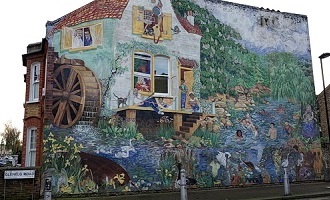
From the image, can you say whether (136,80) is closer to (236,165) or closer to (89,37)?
(89,37)

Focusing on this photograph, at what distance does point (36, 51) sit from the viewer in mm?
17078

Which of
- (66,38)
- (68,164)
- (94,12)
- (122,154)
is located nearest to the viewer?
(68,164)

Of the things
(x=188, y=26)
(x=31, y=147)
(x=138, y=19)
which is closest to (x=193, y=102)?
(x=188, y=26)

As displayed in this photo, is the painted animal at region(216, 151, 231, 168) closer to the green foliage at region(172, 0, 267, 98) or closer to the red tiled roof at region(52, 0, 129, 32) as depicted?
the green foliage at region(172, 0, 267, 98)

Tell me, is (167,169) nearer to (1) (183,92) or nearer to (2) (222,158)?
(2) (222,158)

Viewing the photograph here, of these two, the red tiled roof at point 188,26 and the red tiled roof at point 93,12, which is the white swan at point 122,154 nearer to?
the red tiled roof at point 93,12

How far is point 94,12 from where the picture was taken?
15.9 m

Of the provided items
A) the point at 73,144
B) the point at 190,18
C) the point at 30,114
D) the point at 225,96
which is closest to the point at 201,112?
the point at 225,96

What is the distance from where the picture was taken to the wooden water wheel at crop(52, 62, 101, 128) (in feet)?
48.2

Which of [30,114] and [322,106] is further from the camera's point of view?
[322,106]

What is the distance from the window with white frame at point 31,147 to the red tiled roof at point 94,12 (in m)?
4.85

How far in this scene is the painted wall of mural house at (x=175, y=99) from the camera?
14.8 meters

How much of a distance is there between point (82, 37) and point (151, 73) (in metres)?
3.42

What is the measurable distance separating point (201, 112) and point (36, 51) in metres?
8.40
